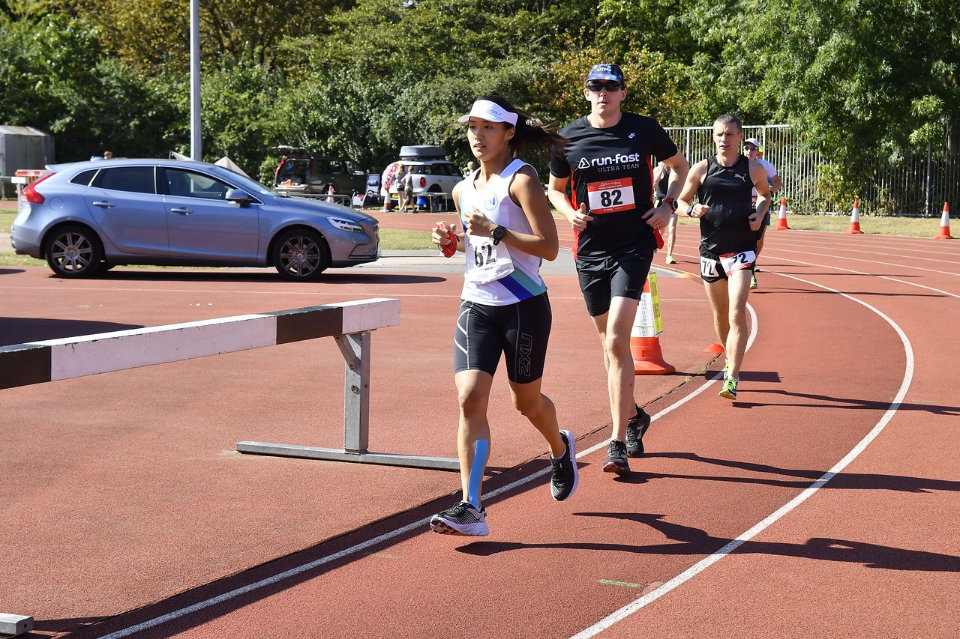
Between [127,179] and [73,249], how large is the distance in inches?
49.1

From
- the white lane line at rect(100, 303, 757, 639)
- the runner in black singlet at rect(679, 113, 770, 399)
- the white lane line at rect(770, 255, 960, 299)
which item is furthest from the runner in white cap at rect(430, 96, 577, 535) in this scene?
the white lane line at rect(770, 255, 960, 299)

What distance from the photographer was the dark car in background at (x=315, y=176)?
41406 mm

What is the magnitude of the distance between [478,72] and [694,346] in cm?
3798

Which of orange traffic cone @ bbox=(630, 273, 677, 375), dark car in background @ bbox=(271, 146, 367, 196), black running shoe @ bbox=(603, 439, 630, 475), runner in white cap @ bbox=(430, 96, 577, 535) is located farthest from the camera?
dark car in background @ bbox=(271, 146, 367, 196)

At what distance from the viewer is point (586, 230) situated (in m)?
7.05

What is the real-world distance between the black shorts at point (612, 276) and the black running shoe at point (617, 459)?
31.4 inches

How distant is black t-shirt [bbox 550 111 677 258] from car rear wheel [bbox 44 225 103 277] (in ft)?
39.5

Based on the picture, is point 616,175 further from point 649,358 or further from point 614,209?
point 649,358

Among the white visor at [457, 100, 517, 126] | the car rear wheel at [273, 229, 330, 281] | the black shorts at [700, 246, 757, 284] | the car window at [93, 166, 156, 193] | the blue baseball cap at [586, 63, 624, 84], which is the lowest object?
the car rear wheel at [273, 229, 330, 281]

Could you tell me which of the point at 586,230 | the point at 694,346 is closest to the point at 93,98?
the point at 694,346

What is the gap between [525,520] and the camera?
5855 millimetres

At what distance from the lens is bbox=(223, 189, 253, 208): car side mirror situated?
1745 cm

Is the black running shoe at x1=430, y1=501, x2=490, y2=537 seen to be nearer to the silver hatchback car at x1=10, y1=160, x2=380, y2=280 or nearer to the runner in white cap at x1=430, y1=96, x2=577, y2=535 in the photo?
the runner in white cap at x1=430, y1=96, x2=577, y2=535

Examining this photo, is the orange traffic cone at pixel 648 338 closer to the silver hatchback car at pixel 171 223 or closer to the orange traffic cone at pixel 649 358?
the orange traffic cone at pixel 649 358
